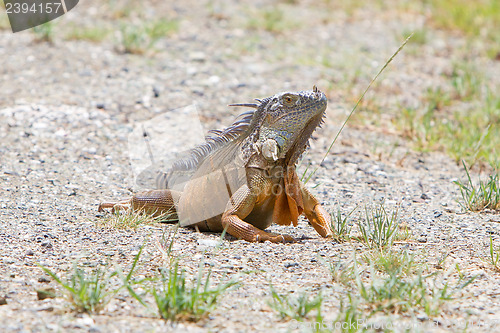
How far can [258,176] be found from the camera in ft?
15.4

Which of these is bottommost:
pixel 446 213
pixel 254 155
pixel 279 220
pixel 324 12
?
pixel 446 213

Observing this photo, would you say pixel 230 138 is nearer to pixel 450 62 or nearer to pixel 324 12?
pixel 450 62

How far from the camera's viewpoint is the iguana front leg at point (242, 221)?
4.57 m

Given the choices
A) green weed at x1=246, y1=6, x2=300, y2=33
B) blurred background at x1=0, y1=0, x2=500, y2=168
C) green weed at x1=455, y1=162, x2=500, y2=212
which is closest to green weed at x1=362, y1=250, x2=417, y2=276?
green weed at x1=455, y1=162, x2=500, y2=212

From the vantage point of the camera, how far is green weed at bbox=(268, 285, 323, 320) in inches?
132

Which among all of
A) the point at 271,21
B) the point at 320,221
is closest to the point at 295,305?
the point at 320,221

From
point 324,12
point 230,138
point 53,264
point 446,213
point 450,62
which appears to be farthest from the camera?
point 324,12

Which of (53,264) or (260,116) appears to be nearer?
(53,264)

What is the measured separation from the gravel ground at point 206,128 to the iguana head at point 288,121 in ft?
2.18

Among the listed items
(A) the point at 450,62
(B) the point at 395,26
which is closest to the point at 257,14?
(B) the point at 395,26

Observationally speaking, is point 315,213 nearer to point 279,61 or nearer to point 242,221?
point 242,221

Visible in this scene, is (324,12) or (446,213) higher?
(324,12)

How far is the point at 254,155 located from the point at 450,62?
646 cm

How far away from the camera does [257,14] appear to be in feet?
37.1
